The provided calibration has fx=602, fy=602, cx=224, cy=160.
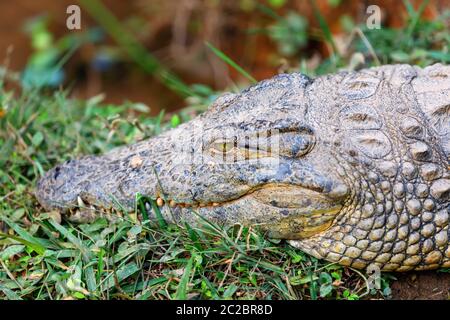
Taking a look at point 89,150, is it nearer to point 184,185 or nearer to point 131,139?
point 131,139

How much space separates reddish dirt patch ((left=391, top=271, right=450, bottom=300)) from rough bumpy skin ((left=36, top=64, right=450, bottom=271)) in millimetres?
98

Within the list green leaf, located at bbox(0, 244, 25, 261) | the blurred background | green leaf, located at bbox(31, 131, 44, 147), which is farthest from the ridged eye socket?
the blurred background

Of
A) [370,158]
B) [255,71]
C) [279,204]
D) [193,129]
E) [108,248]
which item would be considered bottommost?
[108,248]

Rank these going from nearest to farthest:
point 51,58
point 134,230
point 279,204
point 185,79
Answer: point 279,204 < point 134,230 < point 51,58 < point 185,79

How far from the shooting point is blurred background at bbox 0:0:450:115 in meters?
6.24

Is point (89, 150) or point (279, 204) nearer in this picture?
point (279, 204)

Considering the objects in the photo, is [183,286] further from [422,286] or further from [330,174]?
[422,286]

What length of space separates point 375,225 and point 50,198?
5.16ft

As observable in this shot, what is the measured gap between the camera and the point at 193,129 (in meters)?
2.94

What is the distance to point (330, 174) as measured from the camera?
2.59 meters

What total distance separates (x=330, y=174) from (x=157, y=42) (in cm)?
532

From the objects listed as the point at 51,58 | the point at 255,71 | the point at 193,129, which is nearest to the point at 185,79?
the point at 255,71

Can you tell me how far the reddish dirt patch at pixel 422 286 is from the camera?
2.73 meters

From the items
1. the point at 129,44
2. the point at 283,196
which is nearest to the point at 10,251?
the point at 283,196
